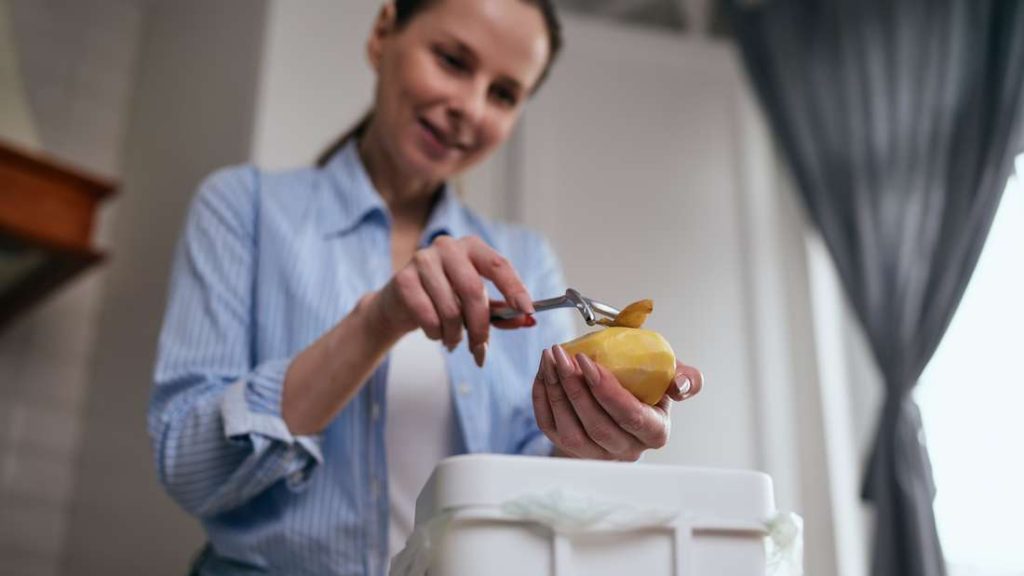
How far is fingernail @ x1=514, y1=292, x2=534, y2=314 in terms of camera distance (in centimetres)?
75

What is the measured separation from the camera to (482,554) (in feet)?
1.69

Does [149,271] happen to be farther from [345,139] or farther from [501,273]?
[501,273]

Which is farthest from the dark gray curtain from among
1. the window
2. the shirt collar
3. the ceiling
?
the shirt collar

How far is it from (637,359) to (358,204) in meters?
0.58

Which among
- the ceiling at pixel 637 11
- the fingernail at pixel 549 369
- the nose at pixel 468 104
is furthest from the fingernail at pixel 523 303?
the ceiling at pixel 637 11

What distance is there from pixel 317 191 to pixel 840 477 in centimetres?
128

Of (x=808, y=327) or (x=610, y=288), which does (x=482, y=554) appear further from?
(x=808, y=327)

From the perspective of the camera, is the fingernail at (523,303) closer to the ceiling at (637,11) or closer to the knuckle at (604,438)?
the knuckle at (604,438)

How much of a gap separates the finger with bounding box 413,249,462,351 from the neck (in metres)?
0.44

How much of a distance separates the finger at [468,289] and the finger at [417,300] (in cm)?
2

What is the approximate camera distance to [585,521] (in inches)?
20.6

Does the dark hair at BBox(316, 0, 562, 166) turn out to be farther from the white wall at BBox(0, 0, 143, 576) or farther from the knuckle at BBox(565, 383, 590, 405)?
the white wall at BBox(0, 0, 143, 576)

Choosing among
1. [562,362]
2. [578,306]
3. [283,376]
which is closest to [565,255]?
[283,376]

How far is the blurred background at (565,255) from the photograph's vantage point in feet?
5.92
